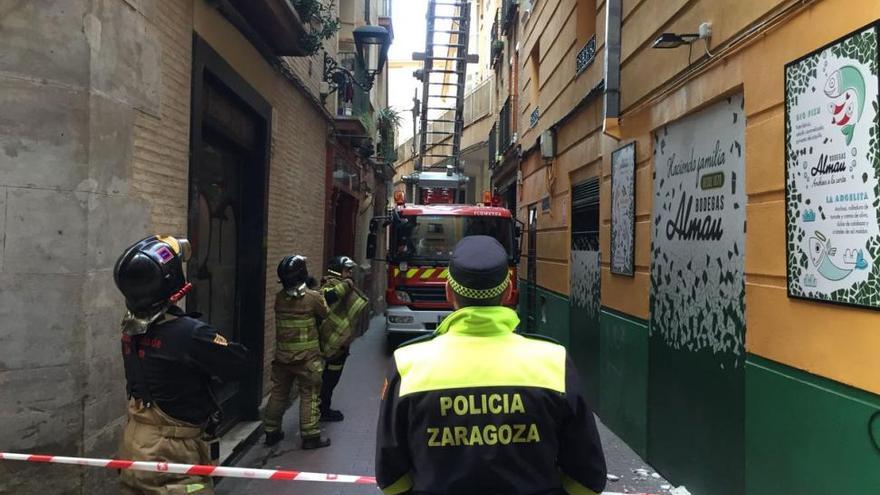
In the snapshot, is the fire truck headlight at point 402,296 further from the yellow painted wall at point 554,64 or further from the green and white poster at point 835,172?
the green and white poster at point 835,172

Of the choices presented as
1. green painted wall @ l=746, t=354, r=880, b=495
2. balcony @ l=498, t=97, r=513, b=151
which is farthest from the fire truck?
green painted wall @ l=746, t=354, r=880, b=495

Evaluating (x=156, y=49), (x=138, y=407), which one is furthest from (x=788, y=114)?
(x=156, y=49)

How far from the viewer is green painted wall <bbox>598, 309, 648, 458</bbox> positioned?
559 cm

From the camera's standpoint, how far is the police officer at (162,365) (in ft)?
8.83

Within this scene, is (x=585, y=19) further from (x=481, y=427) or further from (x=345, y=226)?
(x=481, y=427)

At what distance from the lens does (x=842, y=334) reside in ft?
9.64

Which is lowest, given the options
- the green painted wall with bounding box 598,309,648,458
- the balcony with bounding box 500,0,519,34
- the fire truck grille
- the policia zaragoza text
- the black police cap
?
the green painted wall with bounding box 598,309,648,458

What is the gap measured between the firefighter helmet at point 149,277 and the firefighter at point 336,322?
3.52m

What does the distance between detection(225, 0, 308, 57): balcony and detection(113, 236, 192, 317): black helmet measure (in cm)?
328

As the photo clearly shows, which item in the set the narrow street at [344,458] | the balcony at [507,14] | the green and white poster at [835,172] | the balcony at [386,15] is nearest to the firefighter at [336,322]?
the narrow street at [344,458]

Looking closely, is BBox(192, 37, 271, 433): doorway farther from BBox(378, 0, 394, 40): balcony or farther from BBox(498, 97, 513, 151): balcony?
BBox(378, 0, 394, 40): balcony

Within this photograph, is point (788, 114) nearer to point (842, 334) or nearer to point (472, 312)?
point (842, 334)

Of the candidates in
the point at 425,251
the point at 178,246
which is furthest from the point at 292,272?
the point at 425,251

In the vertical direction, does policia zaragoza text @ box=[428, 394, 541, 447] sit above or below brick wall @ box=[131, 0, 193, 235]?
below
